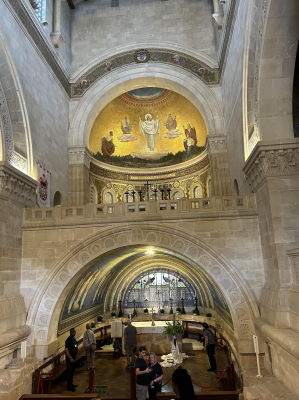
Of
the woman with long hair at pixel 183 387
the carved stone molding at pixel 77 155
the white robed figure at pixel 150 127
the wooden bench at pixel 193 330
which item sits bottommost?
the wooden bench at pixel 193 330

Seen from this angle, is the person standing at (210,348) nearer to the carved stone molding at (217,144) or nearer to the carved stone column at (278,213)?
the carved stone column at (278,213)

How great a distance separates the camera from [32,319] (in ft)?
33.6

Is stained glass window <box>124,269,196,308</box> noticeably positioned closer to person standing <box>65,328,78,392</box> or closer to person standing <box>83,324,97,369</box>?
person standing <box>83,324,97,369</box>

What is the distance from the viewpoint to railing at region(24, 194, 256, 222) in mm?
10328

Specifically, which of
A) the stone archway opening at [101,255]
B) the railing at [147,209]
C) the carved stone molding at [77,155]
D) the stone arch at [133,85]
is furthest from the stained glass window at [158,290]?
the railing at [147,209]

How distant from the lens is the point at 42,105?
14.1 metres

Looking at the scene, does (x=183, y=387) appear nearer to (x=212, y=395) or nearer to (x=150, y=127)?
(x=212, y=395)

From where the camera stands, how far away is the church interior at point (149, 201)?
881 centimetres

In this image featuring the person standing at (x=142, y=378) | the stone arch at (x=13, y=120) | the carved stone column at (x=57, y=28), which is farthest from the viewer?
the carved stone column at (x=57, y=28)

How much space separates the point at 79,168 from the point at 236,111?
820 cm

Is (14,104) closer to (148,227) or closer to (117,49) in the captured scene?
(148,227)

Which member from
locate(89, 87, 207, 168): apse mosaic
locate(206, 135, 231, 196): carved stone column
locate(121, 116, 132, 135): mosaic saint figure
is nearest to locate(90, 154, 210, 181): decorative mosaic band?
locate(89, 87, 207, 168): apse mosaic

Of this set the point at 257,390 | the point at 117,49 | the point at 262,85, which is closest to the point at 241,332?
the point at 257,390

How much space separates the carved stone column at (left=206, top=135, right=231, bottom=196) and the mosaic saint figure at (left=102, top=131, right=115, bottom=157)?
24.1 feet
